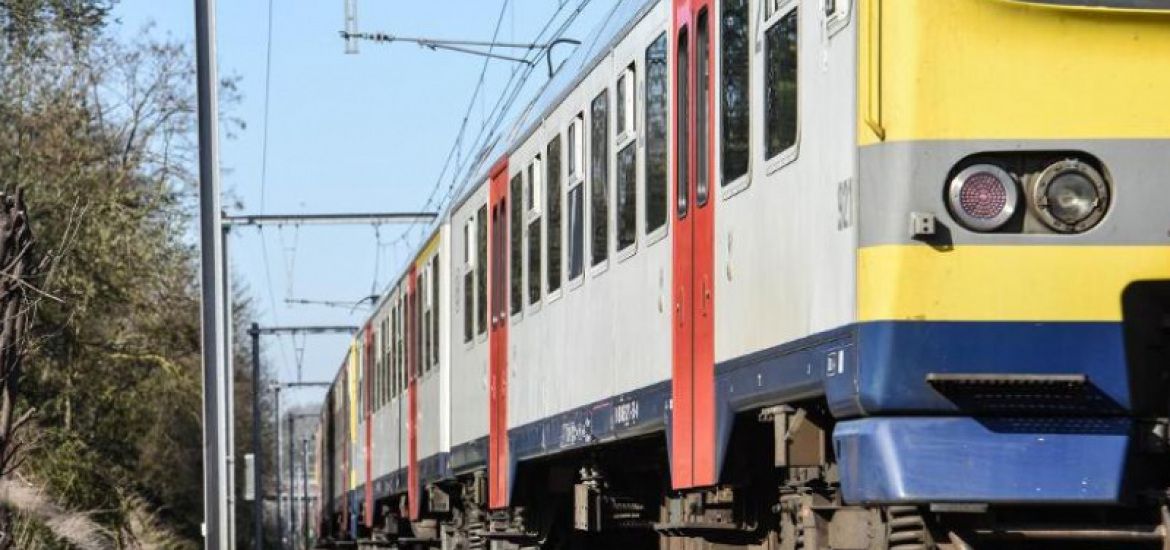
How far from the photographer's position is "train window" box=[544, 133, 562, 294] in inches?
477

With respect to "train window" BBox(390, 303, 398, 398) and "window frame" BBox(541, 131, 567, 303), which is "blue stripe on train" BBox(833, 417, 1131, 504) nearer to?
"window frame" BBox(541, 131, 567, 303)

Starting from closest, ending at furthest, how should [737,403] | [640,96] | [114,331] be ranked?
[737,403], [640,96], [114,331]

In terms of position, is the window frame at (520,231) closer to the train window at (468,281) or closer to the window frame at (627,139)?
the train window at (468,281)

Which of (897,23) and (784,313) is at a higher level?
(897,23)

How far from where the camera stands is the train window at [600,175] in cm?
1069

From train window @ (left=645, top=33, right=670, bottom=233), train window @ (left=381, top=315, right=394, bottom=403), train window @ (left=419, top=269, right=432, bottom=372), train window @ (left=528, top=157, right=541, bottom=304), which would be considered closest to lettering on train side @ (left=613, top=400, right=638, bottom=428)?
train window @ (left=645, top=33, right=670, bottom=233)

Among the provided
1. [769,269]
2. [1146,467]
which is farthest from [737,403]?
[1146,467]

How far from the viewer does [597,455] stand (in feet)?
41.0

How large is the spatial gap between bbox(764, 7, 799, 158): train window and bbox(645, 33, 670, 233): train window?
1.56 metres

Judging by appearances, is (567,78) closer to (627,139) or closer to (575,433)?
(575,433)

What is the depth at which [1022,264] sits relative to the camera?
6395 mm

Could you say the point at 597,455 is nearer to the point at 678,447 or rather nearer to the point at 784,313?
the point at 678,447

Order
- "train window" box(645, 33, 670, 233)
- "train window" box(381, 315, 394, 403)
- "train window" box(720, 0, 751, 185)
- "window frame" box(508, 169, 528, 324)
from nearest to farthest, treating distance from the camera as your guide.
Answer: "train window" box(720, 0, 751, 185) < "train window" box(645, 33, 670, 233) < "window frame" box(508, 169, 528, 324) < "train window" box(381, 315, 394, 403)

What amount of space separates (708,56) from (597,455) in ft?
14.5
